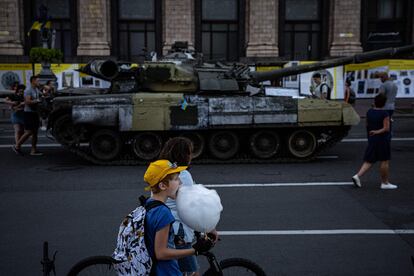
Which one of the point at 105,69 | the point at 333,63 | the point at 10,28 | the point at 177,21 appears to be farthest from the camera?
the point at 177,21

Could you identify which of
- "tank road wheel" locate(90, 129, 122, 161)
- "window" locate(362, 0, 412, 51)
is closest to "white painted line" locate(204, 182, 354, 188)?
"tank road wheel" locate(90, 129, 122, 161)

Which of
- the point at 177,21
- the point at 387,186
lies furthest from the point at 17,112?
the point at 177,21

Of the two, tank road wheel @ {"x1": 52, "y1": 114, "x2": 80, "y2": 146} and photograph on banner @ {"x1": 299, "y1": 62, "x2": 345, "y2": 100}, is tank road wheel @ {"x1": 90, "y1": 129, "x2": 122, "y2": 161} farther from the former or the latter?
photograph on banner @ {"x1": 299, "y1": 62, "x2": 345, "y2": 100}

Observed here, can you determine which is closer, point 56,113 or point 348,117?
point 348,117

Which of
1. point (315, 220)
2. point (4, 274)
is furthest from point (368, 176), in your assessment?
point (4, 274)

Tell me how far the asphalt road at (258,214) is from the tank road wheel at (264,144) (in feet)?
1.68

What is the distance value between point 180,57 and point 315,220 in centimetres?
767

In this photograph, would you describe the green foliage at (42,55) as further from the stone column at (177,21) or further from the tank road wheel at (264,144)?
the tank road wheel at (264,144)

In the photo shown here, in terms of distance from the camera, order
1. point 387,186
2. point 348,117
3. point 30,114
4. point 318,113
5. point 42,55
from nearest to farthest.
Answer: point 387,186, point 318,113, point 348,117, point 30,114, point 42,55

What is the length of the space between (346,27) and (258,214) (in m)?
23.6

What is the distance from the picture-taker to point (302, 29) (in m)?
30.5

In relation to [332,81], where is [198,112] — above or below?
below

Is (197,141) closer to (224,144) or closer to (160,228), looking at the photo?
(224,144)

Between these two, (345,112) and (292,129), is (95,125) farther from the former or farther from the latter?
(345,112)
